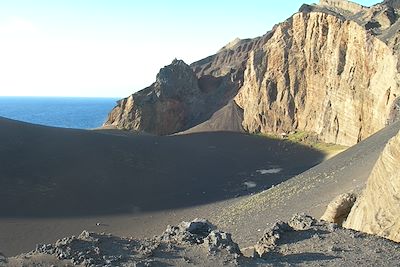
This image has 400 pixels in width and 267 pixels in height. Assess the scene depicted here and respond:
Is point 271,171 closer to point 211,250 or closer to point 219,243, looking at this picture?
point 219,243

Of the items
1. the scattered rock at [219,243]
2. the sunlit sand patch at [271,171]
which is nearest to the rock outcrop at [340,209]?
the scattered rock at [219,243]

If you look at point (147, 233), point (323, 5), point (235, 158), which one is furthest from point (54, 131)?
point (323, 5)

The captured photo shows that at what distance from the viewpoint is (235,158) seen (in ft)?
165

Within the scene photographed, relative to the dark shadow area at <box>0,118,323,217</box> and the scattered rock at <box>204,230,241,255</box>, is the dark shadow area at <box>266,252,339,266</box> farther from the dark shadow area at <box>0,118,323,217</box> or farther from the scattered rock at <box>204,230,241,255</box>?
the dark shadow area at <box>0,118,323,217</box>

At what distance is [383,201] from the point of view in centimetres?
1287

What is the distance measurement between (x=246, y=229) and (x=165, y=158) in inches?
998

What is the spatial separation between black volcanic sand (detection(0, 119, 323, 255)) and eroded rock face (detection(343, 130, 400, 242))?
17113 mm

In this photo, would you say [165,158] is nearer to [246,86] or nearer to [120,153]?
[120,153]

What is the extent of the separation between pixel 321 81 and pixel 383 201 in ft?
147

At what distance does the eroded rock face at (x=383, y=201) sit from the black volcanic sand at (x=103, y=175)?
17.1m

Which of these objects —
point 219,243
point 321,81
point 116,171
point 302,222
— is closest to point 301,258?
point 219,243

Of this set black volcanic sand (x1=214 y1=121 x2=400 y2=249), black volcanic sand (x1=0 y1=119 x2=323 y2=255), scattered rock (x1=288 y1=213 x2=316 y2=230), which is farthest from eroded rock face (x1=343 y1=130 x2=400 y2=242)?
black volcanic sand (x1=0 y1=119 x2=323 y2=255)

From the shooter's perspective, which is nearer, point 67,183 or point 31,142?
point 67,183

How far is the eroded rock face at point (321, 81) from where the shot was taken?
43.8 m
